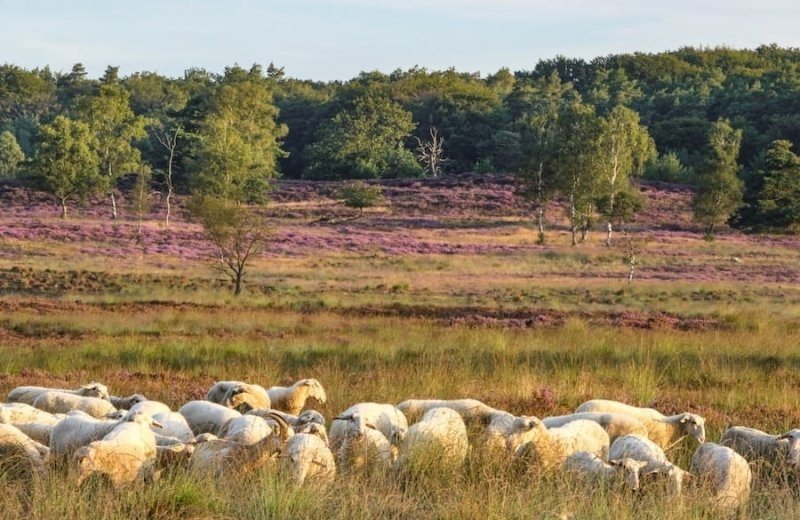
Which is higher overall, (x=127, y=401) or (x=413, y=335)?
(x=127, y=401)

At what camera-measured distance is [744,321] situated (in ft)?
Answer: 80.4

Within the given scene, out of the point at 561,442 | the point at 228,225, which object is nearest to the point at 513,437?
the point at 561,442

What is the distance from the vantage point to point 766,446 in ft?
28.7

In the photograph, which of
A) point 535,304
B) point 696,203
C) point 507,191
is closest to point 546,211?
point 507,191

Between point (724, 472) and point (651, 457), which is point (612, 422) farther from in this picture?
point (724, 472)

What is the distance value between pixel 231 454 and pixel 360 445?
1052 mm

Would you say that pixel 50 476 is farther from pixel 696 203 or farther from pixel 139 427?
pixel 696 203

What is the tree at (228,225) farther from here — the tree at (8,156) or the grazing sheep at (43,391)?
the tree at (8,156)

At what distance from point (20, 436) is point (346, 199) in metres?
67.9

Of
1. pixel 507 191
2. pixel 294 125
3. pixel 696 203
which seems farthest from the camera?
pixel 294 125

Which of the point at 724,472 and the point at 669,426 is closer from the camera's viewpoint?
the point at 724,472

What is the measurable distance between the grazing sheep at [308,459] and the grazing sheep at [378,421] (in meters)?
0.62

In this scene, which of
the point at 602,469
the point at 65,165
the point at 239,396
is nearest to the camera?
the point at 602,469

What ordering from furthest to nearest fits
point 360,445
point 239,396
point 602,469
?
point 239,396, point 360,445, point 602,469
